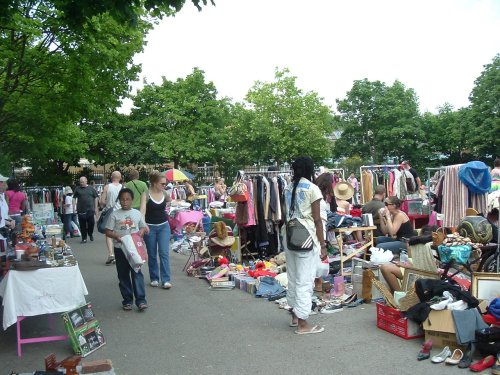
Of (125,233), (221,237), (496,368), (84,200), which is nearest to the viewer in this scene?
(496,368)

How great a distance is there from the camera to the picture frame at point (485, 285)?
547cm

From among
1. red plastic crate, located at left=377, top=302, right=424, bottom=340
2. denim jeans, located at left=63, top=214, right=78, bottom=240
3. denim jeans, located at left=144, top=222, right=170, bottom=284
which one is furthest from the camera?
denim jeans, located at left=63, top=214, right=78, bottom=240

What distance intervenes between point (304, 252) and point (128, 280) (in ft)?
8.77

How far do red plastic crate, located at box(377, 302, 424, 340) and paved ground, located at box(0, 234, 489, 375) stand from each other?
8 centimetres

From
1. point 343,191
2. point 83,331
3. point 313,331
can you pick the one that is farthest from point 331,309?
point 343,191

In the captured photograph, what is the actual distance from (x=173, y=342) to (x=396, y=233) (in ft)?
15.4

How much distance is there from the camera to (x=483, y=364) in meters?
4.56

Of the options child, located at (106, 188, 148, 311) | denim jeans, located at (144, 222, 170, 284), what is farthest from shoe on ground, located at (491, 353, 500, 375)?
denim jeans, located at (144, 222, 170, 284)

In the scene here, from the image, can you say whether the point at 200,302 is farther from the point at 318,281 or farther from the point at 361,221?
the point at 361,221

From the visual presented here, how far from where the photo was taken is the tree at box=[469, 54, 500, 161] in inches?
1510

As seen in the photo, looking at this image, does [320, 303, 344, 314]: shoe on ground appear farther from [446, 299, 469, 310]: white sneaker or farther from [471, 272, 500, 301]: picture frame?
[446, 299, 469, 310]: white sneaker

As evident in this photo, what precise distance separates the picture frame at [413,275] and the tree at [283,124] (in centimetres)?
3485

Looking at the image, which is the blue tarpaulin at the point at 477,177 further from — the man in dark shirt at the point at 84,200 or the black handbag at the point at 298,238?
the man in dark shirt at the point at 84,200

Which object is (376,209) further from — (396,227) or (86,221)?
(86,221)
